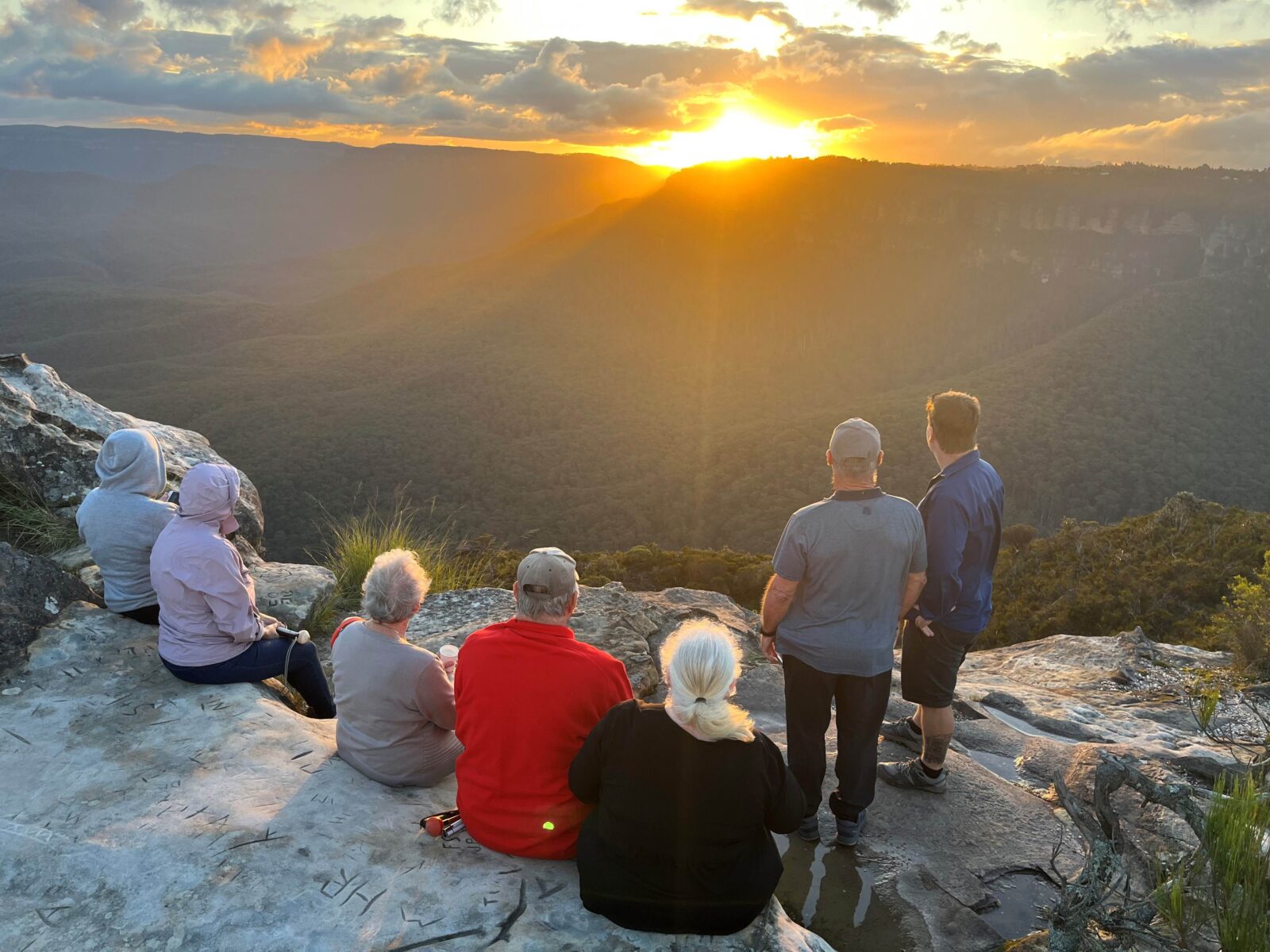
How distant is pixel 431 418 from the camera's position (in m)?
53.3

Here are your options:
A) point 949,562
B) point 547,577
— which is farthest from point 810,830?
point 547,577

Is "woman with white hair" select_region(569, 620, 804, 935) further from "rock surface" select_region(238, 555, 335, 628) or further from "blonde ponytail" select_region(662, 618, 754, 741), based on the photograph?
"rock surface" select_region(238, 555, 335, 628)

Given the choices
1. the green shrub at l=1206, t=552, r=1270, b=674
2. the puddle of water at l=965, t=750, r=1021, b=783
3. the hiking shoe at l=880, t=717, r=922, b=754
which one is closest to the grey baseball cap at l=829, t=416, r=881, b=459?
the hiking shoe at l=880, t=717, r=922, b=754

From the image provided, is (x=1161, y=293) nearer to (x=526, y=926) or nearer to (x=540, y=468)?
(x=540, y=468)

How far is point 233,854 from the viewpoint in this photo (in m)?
2.74

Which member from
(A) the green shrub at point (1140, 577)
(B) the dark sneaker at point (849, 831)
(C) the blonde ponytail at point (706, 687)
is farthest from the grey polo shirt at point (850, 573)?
(A) the green shrub at point (1140, 577)

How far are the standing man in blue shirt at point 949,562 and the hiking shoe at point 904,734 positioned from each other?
64cm

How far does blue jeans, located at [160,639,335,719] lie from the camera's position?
3.88 metres

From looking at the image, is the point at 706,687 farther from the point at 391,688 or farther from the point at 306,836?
the point at 306,836

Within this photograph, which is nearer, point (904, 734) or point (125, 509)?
point (125, 509)

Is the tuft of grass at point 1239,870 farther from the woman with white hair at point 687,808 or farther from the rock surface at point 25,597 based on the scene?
the rock surface at point 25,597

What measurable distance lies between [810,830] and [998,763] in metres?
1.91

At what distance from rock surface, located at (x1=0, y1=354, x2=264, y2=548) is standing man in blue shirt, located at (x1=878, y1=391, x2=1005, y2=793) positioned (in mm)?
4826

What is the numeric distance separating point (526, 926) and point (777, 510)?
3780 cm
